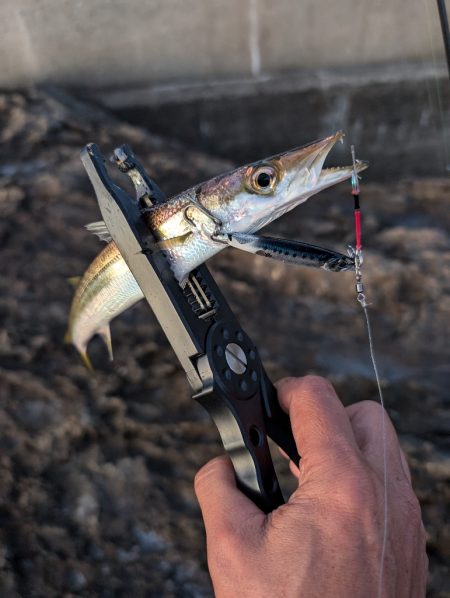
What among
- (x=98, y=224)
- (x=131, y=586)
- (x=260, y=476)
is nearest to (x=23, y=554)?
(x=131, y=586)

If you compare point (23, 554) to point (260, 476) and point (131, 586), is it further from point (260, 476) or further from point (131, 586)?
point (260, 476)

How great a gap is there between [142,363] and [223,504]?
50.5 inches

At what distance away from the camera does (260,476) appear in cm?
122

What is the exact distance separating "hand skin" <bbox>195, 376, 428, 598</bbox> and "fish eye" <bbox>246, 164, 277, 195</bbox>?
0.49 metres

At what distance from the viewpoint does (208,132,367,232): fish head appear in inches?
42.8

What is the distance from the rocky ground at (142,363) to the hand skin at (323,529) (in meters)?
0.90

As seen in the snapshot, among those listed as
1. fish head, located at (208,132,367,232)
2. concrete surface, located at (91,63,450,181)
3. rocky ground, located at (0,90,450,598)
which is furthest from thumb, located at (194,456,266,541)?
concrete surface, located at (91,63,450,181)

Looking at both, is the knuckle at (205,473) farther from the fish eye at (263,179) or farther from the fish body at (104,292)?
the fish eye at (263,179)

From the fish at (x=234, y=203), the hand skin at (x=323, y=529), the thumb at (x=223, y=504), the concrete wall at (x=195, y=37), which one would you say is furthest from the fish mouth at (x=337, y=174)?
the concrete wall at (x=195, y=37)

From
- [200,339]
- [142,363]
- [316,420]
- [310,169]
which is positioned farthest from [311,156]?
[142,363]

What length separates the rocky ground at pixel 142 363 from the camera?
194 cm

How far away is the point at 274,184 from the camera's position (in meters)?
1.13

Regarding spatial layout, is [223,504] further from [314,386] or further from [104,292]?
[104,292]

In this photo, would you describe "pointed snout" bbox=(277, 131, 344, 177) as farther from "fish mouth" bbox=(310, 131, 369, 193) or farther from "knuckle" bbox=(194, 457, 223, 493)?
"knuckle" bbox=(194, 457, 223, 493)
